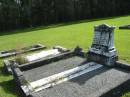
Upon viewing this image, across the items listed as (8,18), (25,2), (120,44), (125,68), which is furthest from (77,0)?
(125,68)

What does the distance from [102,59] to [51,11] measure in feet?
83.9

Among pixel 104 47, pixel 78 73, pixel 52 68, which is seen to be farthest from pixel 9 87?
pixel 104 47

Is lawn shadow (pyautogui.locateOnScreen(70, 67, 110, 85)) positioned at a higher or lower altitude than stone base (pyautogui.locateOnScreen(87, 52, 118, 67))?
lower

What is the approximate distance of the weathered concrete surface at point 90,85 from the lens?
6.22 metres

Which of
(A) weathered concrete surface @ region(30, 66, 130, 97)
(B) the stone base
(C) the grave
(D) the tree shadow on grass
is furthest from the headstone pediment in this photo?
(D) the tree shadow on grass

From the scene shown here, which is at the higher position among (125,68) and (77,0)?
(77,0)

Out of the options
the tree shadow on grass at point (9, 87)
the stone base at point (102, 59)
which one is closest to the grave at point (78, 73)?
the stone base at point (102, 59)

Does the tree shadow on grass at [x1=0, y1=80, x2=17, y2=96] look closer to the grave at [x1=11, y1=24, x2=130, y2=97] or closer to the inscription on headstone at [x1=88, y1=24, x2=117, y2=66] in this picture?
the grave at [x1=11, y1=24, x2=130, y2=97]

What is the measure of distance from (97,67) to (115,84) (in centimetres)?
171

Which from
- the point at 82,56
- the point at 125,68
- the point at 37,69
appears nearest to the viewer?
the point at 125,68

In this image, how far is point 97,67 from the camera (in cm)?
812

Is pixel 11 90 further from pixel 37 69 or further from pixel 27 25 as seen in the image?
pixel 27 25

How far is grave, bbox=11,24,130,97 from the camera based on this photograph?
6.43 meters

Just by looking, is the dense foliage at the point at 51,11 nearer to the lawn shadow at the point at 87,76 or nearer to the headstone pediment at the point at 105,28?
the headstone pediment at the point at 105,28
